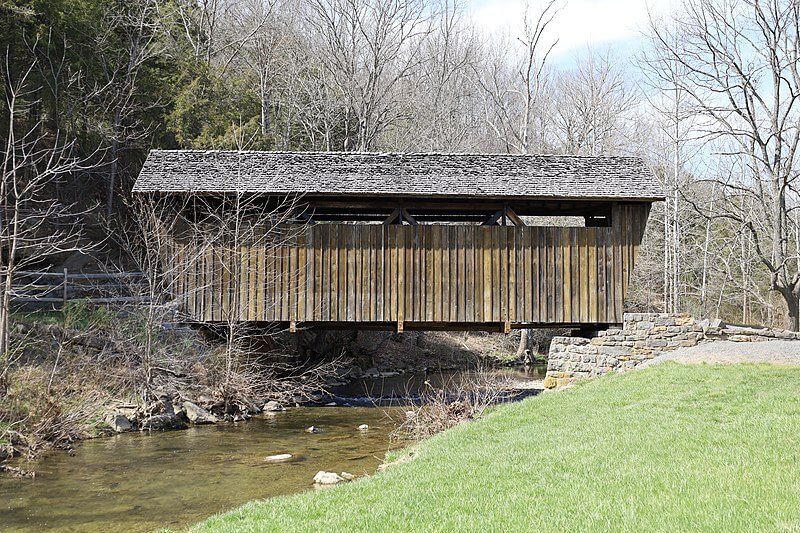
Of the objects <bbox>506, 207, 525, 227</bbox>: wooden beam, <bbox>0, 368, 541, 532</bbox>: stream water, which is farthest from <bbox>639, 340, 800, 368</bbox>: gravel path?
<bbox>0, 368, 541, 532</bbox>: stream water

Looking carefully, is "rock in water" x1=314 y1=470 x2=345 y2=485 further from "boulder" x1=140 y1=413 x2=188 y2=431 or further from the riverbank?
"boulder" x1=140 y1=413 x2=188 y2=431

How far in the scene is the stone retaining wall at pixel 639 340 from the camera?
48.2 feet

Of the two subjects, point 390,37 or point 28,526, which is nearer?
point 28,526

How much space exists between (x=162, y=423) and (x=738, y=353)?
10.1 m

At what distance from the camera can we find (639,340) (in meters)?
14.8

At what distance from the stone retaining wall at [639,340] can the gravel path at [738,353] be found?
313 mm

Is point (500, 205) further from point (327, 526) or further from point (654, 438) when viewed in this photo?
point (327, 526)

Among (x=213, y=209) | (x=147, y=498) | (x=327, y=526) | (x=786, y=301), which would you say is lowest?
(x=147, y=498)

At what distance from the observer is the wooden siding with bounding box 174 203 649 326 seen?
15055 mm

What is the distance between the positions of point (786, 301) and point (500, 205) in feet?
25.8

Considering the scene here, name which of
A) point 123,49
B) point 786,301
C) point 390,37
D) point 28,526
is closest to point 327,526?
point 28,526

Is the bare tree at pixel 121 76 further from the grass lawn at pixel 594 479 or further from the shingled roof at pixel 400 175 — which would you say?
the grass lawn at pixel 594 479

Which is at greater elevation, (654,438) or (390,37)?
(390,37)

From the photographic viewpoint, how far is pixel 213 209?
600 inches
